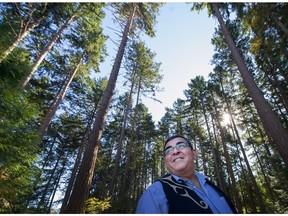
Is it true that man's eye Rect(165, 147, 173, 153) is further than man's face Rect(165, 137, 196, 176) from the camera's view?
Yes

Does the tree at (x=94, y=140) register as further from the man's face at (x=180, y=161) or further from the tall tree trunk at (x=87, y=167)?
the man's face at (x=180, y=161)

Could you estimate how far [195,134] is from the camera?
29.2m

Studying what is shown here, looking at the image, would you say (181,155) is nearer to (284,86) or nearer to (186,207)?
(186,207)

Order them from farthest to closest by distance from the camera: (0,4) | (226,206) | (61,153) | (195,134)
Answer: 1. (195,134)
2. (61,153)
3. (0,4)
4. (226,206)

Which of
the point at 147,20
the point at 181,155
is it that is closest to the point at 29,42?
the point at 147,20

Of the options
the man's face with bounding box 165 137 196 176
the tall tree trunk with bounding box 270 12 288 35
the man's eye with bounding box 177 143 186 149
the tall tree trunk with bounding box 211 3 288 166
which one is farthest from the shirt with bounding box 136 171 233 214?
the tall tree trunk with bounding box 270 12 288 35

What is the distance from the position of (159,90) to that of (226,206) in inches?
733

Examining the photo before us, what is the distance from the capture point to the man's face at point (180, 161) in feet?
7.63

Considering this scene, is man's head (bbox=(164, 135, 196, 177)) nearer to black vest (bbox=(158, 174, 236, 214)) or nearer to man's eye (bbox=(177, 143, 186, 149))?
man's eye (bbox=(177, 143, 186, 149))

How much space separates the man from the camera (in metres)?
1.65

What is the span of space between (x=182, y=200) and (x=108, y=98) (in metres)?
5.45

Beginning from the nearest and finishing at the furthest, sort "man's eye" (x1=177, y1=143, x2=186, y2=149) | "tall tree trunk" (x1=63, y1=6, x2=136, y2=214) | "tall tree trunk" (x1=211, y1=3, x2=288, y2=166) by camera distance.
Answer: "man's eye" (x1=177, y1=143, x2=186, y2=149) < "tall tree trunk" (x1=63, y1=6, x2=136, y2=214) < "tall tree trunk" (x1=211, y1=3, x2=288, y2=166)

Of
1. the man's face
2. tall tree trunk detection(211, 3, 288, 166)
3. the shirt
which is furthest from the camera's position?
tall tree trunk detection(211, 3, 288, 166)

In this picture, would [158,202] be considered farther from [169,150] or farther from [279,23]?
[279,23]
